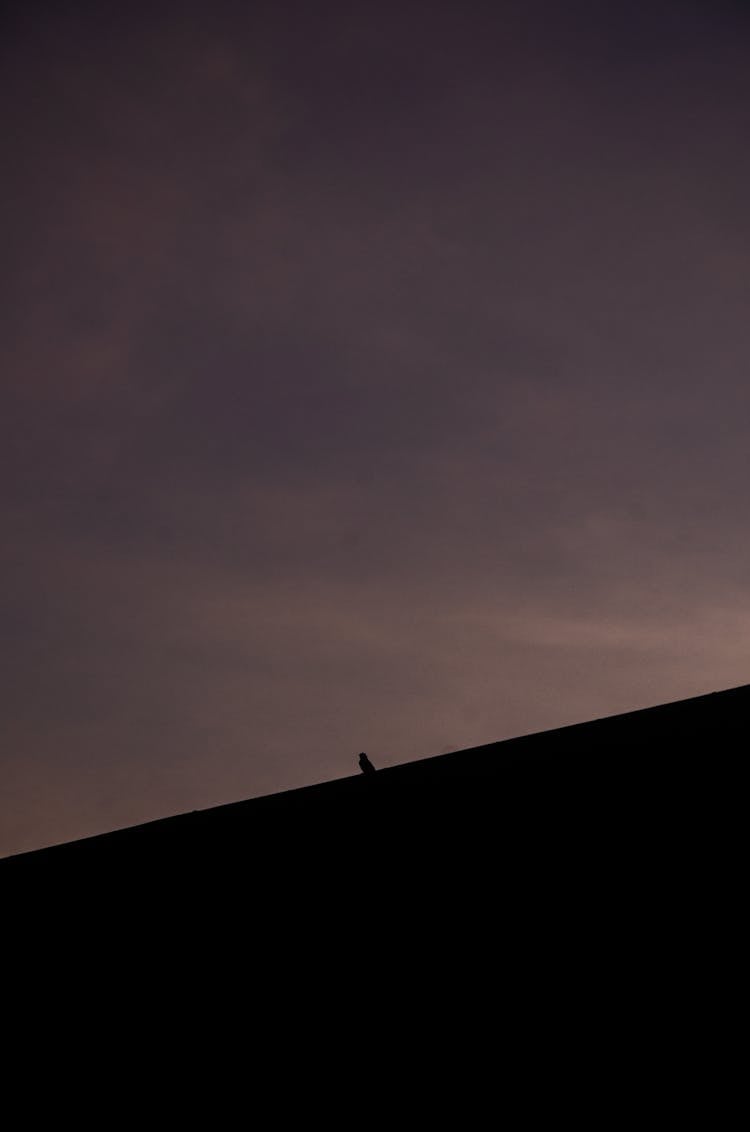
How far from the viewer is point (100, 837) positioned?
11.2 ft

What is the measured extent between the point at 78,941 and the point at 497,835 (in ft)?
7.41

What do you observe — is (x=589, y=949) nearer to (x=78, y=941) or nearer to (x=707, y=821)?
(x=707, y=821)

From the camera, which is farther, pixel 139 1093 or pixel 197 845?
pixel 197 845

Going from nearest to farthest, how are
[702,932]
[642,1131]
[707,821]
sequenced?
[642,1131] → [702,932] → [707,821]

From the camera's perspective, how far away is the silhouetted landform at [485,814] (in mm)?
3344

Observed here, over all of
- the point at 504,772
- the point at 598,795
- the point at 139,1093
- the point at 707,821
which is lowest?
the point at 139,1093

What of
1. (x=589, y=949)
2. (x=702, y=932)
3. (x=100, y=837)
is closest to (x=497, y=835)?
(x=589, y=949)

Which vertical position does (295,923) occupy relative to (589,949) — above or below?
above

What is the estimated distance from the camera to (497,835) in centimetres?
345

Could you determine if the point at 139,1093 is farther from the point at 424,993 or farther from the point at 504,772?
the point at 504,772

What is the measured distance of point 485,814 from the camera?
3.47m

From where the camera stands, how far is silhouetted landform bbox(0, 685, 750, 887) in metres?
3.34

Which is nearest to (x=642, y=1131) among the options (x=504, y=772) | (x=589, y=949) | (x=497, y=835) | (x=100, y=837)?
(x=589, y=949)

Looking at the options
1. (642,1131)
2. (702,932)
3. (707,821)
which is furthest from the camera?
(707,821)
